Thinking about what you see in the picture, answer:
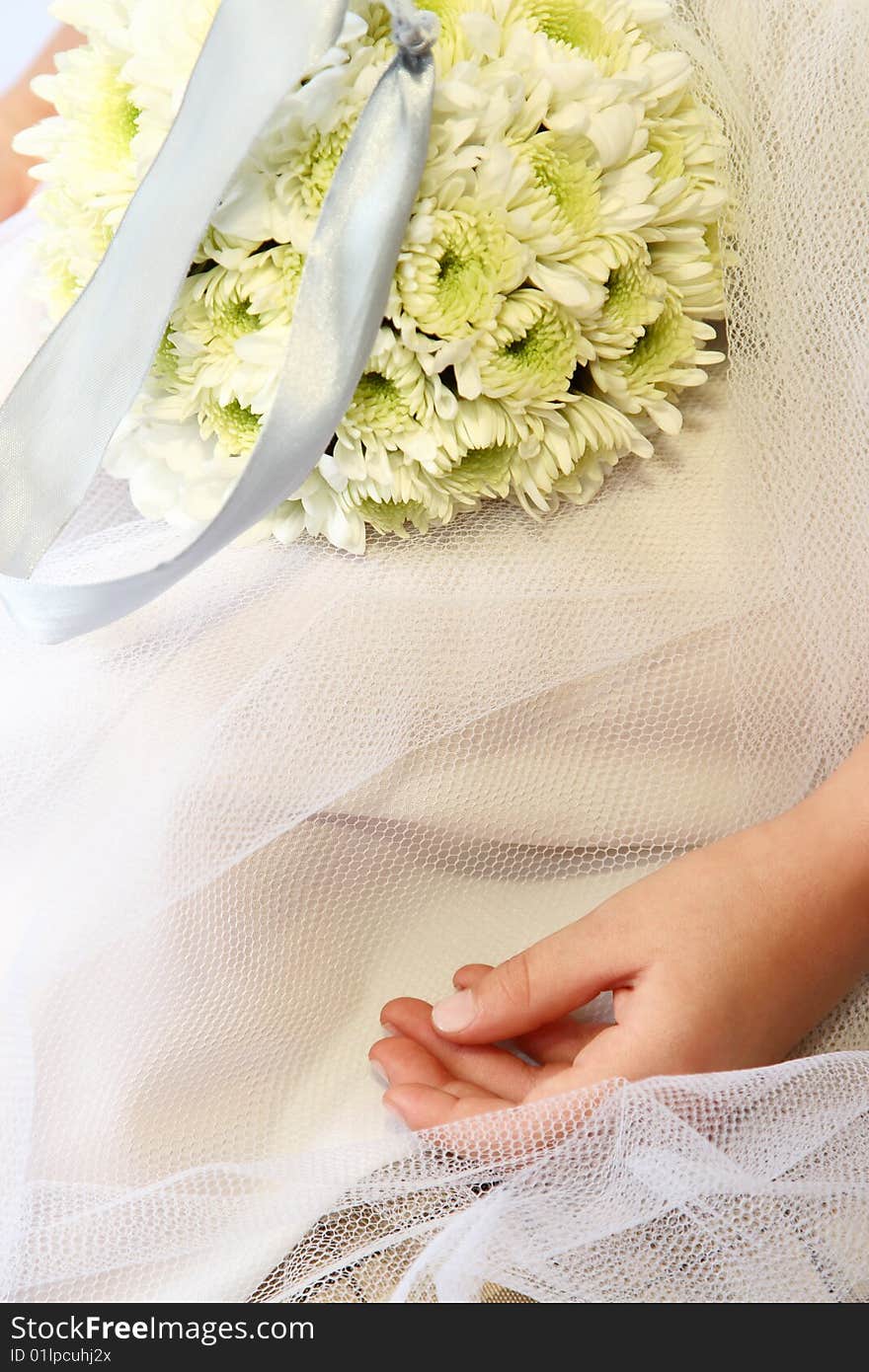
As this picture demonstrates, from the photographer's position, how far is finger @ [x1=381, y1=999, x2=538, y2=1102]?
2.15ft

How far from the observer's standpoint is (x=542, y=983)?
2.09 ft

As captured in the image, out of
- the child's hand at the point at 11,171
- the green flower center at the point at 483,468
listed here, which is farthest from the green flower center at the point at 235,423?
the child's hand at the point at 11,171

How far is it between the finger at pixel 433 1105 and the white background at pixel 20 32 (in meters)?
1.35

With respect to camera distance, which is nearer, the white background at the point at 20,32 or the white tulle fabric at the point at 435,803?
the white tulle fabric at the point at 435,803

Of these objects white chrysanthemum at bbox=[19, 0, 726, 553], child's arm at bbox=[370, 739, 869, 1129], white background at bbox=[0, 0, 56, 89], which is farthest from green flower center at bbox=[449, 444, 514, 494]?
white background at bbox=[0, 0, 56, 89]

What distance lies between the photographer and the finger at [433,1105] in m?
0.61

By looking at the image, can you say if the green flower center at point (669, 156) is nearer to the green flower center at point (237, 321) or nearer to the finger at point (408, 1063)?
the green flower center at point (237, 321)

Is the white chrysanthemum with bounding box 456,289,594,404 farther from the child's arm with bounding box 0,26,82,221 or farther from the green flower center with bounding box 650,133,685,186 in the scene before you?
the child's arm with bounding box 0,26,82,221

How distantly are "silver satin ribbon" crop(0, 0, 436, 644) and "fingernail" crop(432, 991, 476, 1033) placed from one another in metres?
0.25

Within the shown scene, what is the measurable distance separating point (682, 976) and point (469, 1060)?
12 cm

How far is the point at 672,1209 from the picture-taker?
1.87 ft

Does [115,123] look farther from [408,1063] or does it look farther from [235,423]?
[408,1063]

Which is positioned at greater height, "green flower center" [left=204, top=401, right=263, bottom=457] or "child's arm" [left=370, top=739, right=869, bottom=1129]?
"green flower center" [left=204, top=401, right=263, bottom=457]

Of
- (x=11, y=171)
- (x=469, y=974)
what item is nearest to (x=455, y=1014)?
(x=469, y=974)
